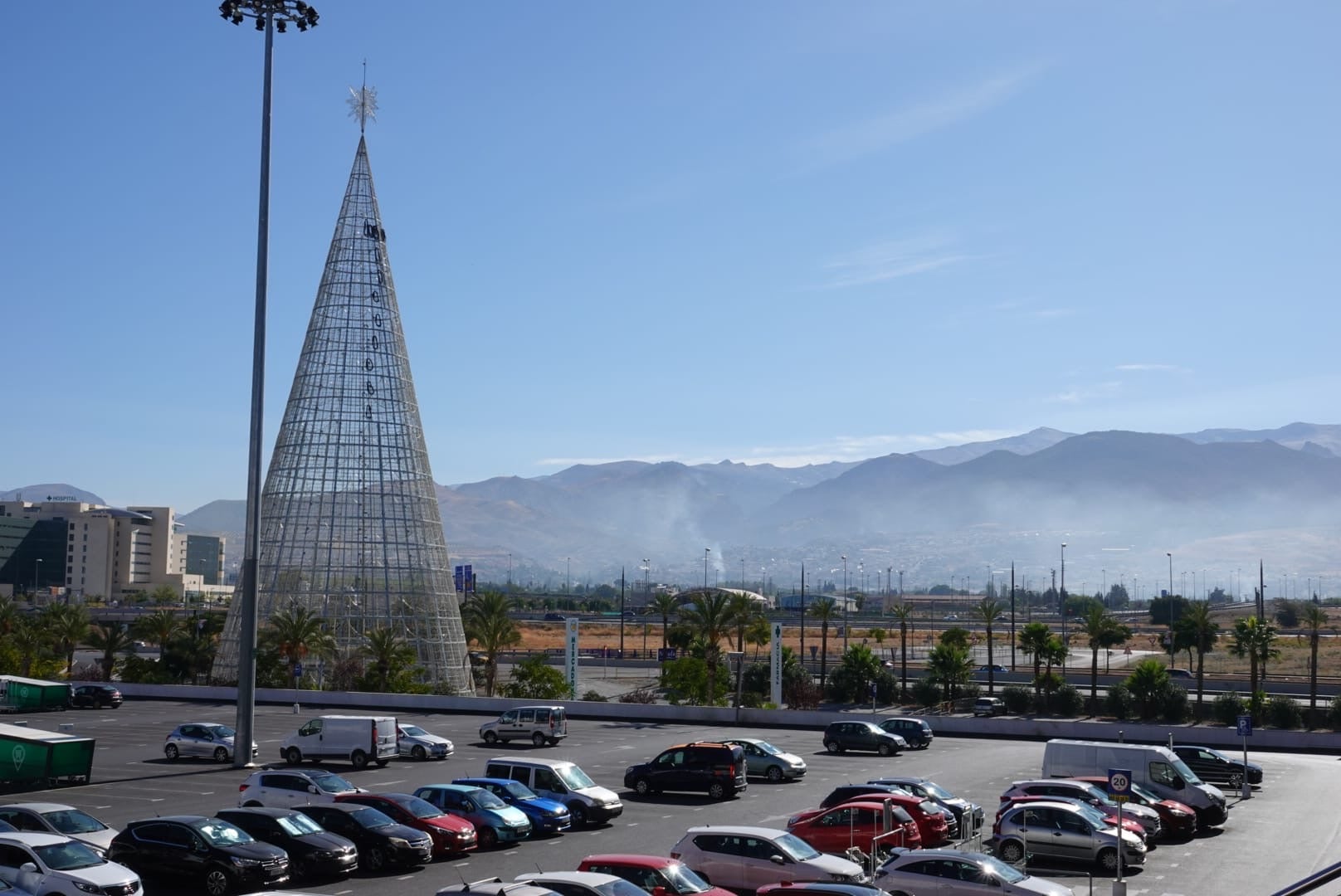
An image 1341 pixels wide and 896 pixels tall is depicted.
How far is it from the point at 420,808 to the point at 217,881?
4.77 meters

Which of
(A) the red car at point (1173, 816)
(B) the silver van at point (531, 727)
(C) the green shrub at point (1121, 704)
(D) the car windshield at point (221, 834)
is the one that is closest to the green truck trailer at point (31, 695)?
(B) the silver van at point (531, 727)

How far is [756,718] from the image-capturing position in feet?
181

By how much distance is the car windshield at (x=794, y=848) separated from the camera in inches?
826

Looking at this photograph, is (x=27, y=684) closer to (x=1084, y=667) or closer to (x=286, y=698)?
(x=286, y=698)

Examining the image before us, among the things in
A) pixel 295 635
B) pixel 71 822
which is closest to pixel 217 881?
pixel 71 822

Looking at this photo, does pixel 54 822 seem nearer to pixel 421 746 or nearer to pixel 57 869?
pixel 57 869

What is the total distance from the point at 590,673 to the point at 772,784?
67955mm

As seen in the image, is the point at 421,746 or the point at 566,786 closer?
the point at 566,786

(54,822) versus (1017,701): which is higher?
(54,822)

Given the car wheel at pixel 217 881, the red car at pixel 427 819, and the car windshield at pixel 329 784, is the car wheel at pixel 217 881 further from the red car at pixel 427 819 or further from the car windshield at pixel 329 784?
the car windshield at pixel 329 784

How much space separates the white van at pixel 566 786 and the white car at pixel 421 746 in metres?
10.4

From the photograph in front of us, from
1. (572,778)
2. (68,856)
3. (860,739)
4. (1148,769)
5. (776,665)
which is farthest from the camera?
(776,665)

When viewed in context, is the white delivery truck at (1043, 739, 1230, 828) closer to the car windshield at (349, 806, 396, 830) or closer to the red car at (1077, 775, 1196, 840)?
the red car at (1077, 775, 1196, 840)

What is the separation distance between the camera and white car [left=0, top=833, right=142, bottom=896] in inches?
740
